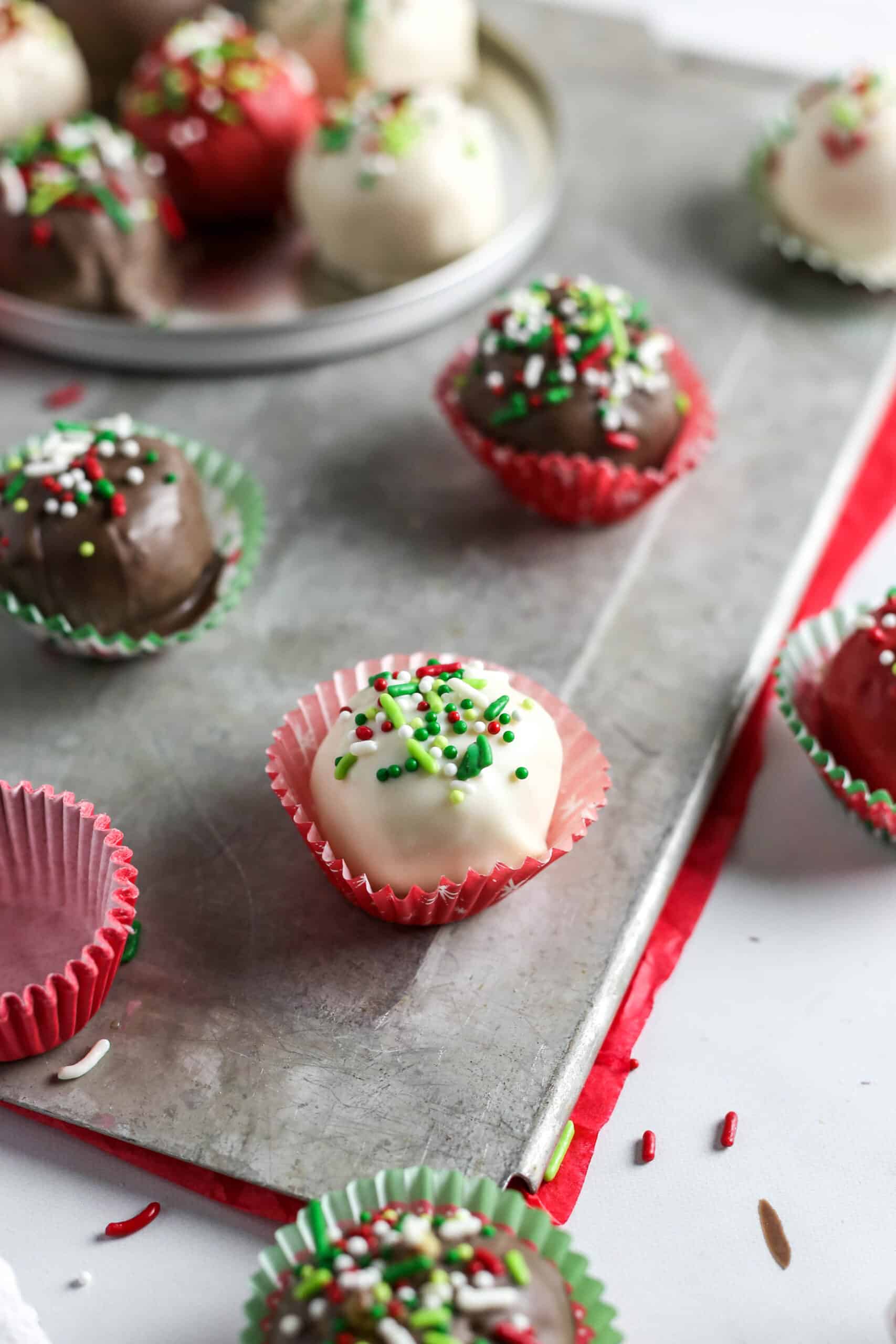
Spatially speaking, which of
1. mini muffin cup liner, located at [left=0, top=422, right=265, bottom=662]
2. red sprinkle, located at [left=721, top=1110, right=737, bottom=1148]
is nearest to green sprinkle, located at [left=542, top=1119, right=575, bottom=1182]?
red sprinkle, located at [left=721, top=1110, right=737, bottom=1148]

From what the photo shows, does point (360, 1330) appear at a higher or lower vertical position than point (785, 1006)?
higher

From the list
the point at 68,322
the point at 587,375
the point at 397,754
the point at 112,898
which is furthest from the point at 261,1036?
the point at 68,322

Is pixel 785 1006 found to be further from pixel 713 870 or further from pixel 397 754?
pixel 397 754

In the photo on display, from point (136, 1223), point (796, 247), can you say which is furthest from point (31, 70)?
point (136, 1223)

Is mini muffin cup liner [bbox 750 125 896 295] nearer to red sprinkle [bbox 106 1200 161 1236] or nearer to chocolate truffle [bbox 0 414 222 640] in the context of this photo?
chocolate truffle [bbox 0 414 222 640]

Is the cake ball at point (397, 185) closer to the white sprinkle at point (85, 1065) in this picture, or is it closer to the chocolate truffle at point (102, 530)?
the chocolate truffle at point (102, 530)
